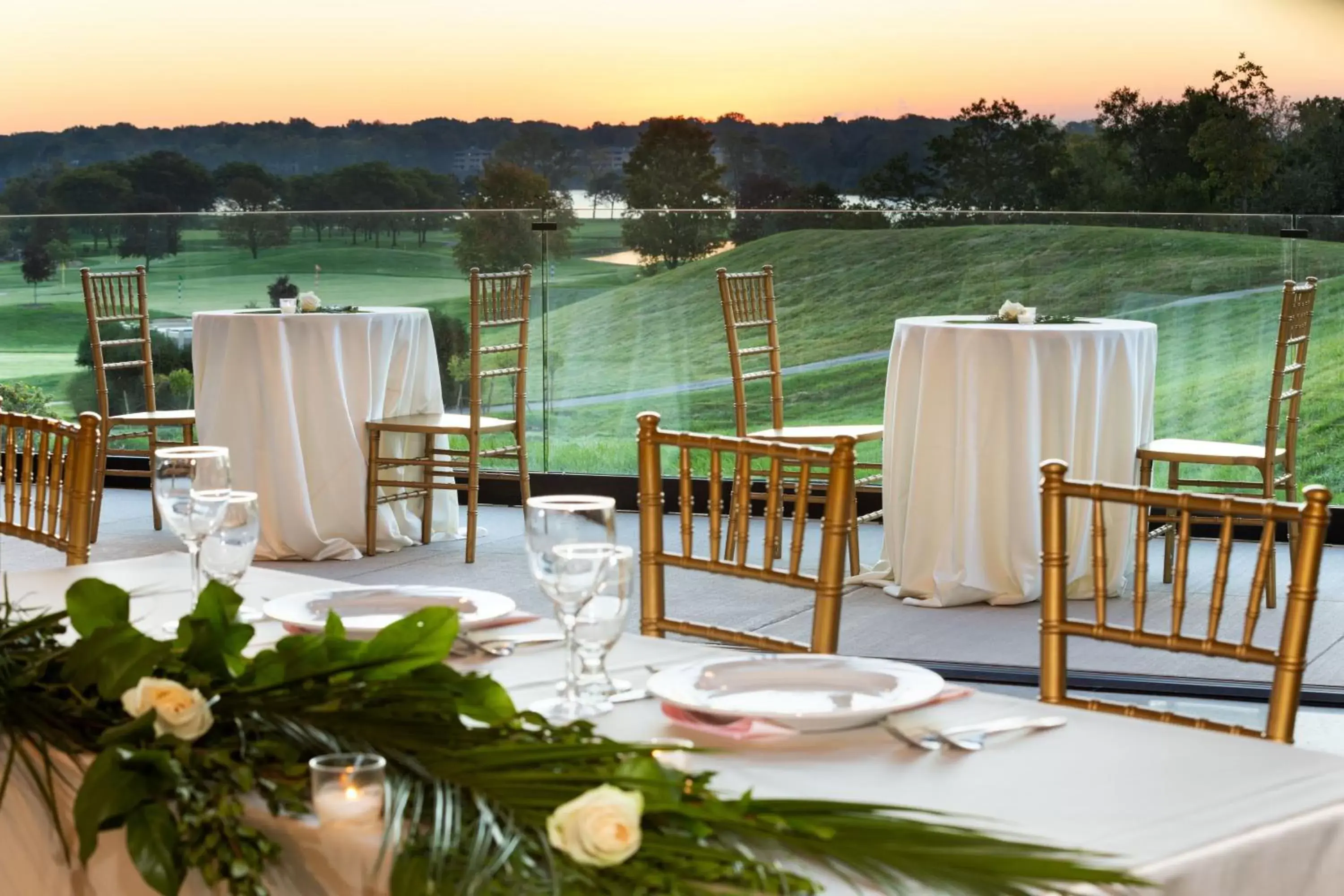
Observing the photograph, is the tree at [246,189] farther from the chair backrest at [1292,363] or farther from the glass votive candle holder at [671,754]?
the glass votive candle holder at [671,754]

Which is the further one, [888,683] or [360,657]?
[888,683]

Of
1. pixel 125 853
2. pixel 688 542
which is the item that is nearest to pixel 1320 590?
pixel 688 542

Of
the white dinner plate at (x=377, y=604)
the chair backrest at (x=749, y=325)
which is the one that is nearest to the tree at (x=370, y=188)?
the chair backrest at (x=749, y=325)

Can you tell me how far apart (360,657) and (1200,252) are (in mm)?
5584

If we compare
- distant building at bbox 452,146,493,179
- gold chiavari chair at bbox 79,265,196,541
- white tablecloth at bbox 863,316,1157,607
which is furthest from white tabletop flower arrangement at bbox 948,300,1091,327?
distant building at bbox 452,146,493,179

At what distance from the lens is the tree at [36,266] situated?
7.76 m

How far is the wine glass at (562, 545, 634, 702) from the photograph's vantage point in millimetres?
1408

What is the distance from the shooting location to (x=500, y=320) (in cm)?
607

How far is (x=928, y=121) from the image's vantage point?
32.7ft

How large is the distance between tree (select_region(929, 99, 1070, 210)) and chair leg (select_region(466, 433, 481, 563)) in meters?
5.00

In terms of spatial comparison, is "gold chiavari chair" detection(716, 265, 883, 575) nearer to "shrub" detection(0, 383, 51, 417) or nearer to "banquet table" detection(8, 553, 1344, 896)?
"shrub" detection(0, 383, 51, 417)

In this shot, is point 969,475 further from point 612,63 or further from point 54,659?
point 612,63

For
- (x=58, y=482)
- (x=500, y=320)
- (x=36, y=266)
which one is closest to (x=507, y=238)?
(x=500, y=320)

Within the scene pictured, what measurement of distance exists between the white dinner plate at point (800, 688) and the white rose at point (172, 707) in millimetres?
446
